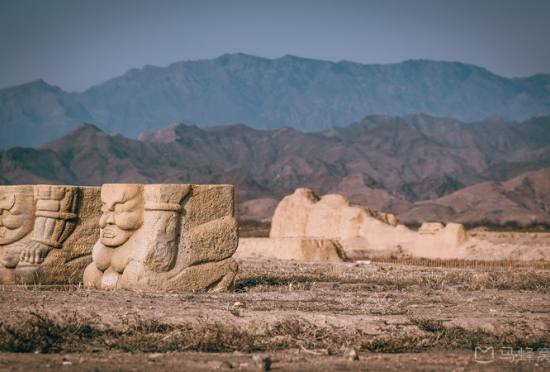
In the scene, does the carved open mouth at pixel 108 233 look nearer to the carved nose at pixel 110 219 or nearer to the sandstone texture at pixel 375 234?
the carved nose at pixel 110 219

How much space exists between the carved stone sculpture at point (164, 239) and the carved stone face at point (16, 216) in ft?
4.44

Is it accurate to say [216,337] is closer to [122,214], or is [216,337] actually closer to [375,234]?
[122,214]

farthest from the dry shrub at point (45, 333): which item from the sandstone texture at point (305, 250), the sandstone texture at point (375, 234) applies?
the sandstone texture at point (375, 234)

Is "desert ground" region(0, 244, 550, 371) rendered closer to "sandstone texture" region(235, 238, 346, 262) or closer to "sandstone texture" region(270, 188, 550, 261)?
"sandstone texture" region(235, 238, 346, 262)

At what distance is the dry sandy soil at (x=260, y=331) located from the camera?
7.19 metres

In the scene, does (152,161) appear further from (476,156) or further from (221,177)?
(476,156)

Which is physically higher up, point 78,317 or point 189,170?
point 189,170

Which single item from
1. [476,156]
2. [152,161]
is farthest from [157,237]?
[476,156]

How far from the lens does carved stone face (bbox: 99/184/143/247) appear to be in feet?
37.3

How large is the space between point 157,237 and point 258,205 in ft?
192

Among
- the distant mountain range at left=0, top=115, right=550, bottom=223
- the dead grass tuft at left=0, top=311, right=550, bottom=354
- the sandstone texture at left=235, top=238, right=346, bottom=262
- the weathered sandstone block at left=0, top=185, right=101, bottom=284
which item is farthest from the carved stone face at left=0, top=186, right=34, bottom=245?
the distant mountain range at left=0, top=115, right=550, bottom=223

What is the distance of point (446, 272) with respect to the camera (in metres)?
17.3

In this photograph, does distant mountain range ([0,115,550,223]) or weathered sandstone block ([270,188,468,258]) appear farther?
distant mountain range ([0,115,550,223])

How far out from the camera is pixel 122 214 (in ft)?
37.2
